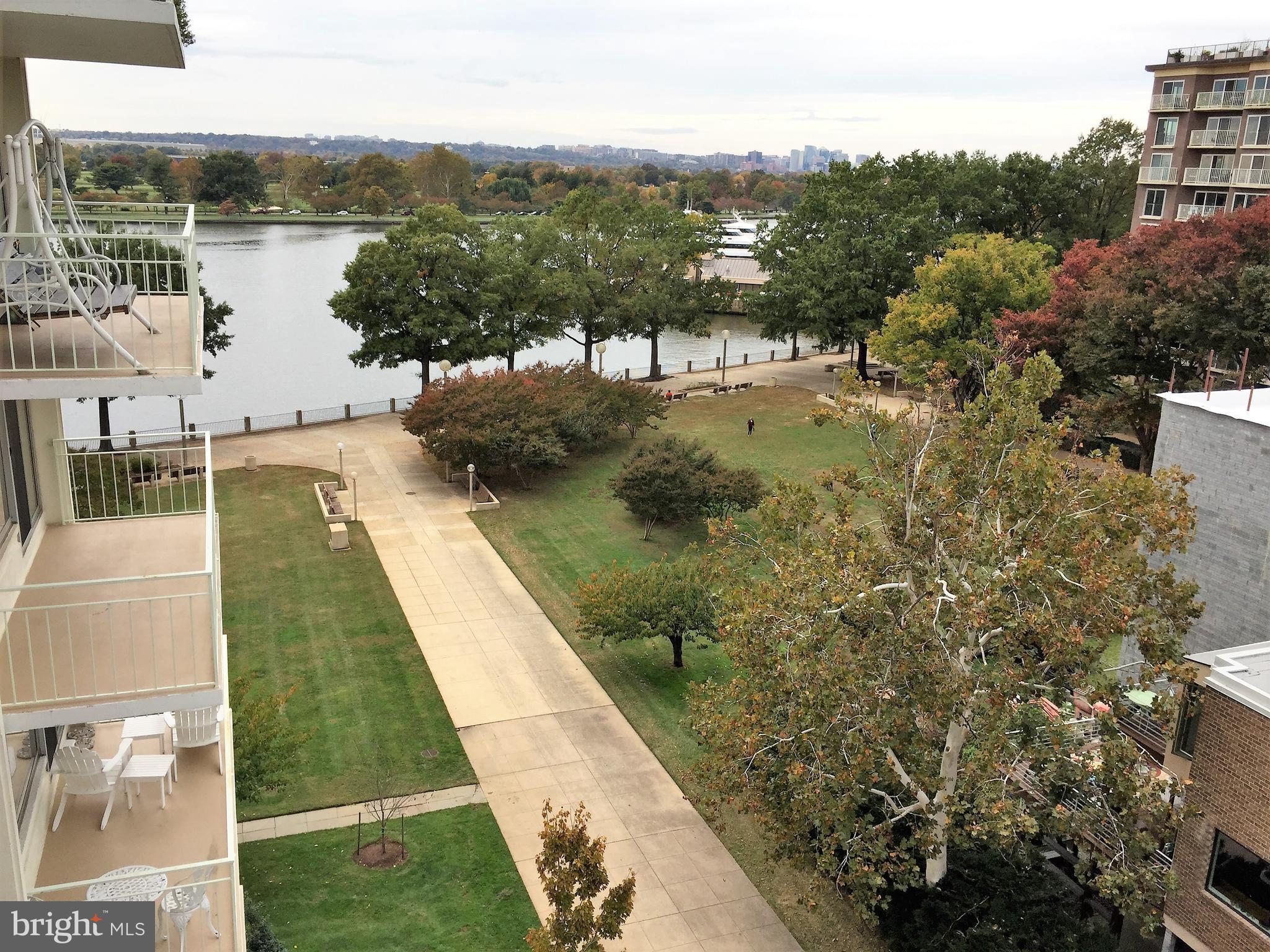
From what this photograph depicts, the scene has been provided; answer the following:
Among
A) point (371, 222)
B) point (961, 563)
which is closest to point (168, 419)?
point (961, 563)

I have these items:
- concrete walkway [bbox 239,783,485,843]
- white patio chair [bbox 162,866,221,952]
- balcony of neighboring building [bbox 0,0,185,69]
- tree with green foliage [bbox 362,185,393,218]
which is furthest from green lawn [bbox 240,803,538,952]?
tree with green foliage [bbox 362,185,393,218]

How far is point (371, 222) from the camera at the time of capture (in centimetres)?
11881

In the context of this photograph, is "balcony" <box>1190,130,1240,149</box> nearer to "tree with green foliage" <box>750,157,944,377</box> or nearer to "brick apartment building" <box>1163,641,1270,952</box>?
"tree with green foliage" <box>750,157,944,377</box>

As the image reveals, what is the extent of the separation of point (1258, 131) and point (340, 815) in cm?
4620

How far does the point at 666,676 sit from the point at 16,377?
50.9 ft

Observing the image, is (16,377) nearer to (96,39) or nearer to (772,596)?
(96,39)

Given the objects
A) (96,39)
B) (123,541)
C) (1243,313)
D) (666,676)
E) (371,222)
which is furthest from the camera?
(371,222)

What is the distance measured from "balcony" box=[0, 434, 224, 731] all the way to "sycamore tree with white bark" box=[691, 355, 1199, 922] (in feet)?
21.1

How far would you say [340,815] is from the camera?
15.9 metres

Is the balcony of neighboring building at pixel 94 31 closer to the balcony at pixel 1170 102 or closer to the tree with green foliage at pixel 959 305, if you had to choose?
the tree with green foliage at pixel 959 305

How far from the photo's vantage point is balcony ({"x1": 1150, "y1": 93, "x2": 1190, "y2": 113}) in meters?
46.3

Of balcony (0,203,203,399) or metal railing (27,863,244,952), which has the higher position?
balcony (0,203,203,399)

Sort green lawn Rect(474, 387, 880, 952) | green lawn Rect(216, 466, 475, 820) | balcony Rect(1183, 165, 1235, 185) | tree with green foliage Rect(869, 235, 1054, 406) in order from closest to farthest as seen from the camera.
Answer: green lawn Rect(474, 387, 880, 952) < green lawn Rect(216, 466, 475, 820) < tree with green foliage Rect(869, 235, 1054, 406) < balcony Rect(1183, 165, 1235, 185)

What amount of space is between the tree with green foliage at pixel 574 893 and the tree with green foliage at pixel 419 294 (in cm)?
2853
